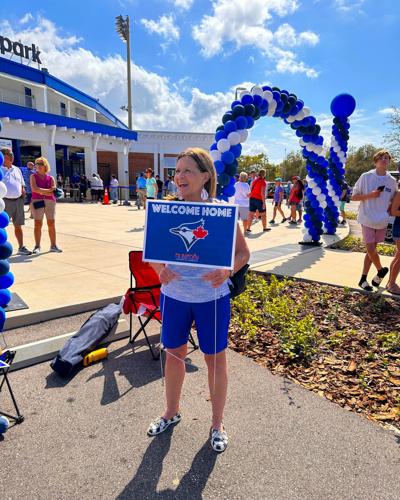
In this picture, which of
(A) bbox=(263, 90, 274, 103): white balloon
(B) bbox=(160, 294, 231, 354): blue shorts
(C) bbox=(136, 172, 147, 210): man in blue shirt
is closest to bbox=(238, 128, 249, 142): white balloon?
(A) bbox=(263, 90, 274, 103): white balloon

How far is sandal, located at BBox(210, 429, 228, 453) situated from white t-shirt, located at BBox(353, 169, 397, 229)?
3902 mm

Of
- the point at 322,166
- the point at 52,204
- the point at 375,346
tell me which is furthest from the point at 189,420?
the point at 322,166

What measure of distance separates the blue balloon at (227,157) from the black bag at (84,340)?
11.8ft

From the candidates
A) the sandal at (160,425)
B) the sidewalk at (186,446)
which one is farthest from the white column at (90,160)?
the sandal at (160,425)

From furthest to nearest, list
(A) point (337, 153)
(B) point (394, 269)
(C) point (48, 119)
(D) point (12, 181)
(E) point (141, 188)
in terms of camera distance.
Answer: (C) point (48, 119) → (E) point (141, 188) → (A) point (337, 153) → (D) point (12, 181) → (B) point (394, 269)

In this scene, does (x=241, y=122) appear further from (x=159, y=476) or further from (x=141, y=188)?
(x=141, y=188)

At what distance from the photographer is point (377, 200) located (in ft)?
16.5

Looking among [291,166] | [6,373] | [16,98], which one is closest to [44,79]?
[16,98]

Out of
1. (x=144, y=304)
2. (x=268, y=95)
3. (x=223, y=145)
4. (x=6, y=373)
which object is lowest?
(x=6, y=373)

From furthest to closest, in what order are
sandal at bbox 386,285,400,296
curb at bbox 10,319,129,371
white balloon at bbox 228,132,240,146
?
1. white balloon at bbox 228,132,240,146
2. sandal at bbox 386,285,400,296
3. curb at bbox 10,319,129,371

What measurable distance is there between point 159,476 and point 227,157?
17.6ft

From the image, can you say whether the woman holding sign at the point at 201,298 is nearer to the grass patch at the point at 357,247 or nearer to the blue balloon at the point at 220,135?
the blue balloon at the point at 220,135

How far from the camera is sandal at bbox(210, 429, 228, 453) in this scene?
2.28m

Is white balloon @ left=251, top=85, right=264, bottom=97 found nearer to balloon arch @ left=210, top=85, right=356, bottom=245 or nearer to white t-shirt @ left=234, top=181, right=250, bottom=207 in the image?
balloon arch @ left=210, top=85, right=356, bottom=245
